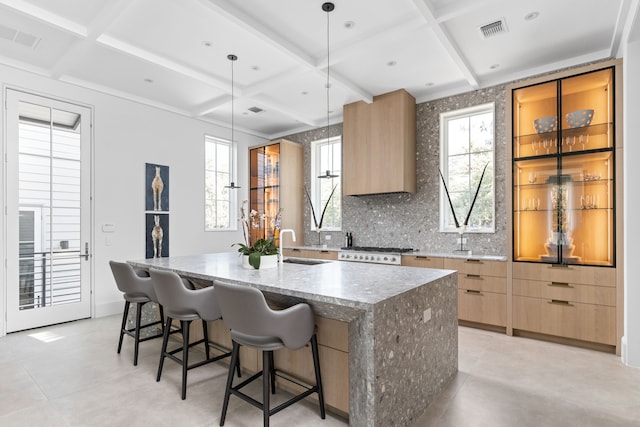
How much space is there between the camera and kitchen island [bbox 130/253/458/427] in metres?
1.76

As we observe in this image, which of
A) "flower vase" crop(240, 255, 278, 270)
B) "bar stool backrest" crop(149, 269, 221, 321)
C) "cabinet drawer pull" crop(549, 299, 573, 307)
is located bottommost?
"cabinet drawer pull" crop(549, 299, 573, 307)

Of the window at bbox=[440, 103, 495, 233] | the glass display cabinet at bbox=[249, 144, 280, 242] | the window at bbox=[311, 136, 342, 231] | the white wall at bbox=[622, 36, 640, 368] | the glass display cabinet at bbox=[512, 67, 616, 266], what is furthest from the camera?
the glass display cabinet at bbox=[249, 144, 280, 242]

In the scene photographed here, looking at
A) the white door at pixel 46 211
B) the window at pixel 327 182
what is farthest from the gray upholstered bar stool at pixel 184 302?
the window at pixel 327 182

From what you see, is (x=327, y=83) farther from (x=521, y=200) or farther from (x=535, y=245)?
(x=535, y=245)

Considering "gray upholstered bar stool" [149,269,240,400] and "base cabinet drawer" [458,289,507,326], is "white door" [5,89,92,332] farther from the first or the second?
"base cabinet drawer" [458,289,507,326]

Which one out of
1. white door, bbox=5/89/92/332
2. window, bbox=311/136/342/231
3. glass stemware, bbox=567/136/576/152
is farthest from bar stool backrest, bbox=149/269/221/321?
glass stemware, bbox=567/136/576/152

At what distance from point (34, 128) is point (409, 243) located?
5019mm

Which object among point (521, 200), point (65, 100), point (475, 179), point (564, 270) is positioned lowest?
point (564, 270)

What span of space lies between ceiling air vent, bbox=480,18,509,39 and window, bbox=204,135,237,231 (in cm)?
431

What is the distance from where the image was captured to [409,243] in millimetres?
A: 4961

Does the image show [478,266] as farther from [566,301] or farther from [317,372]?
[317,372]

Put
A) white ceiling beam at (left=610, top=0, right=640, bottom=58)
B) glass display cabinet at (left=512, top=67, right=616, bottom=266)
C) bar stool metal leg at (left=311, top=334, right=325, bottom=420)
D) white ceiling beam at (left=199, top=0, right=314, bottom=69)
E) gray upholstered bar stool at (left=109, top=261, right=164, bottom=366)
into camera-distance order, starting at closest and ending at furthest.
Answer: bar stool metal leg at (left=311, top=334, right=325, bottom=420)
white ceiling beam at (left=610, top=0, right=640, bottom=58)
white ceiling beam at (left=199, top=0, right=314, bottom=69)
gray upholstered bar stool at (left=109, top=261, right=164, bottom=366)
glass display cabinet at (left=512, top=67, right=616, bottom=266)

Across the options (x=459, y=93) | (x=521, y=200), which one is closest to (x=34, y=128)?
(x=459, y=93)

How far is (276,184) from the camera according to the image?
6.21 metres
